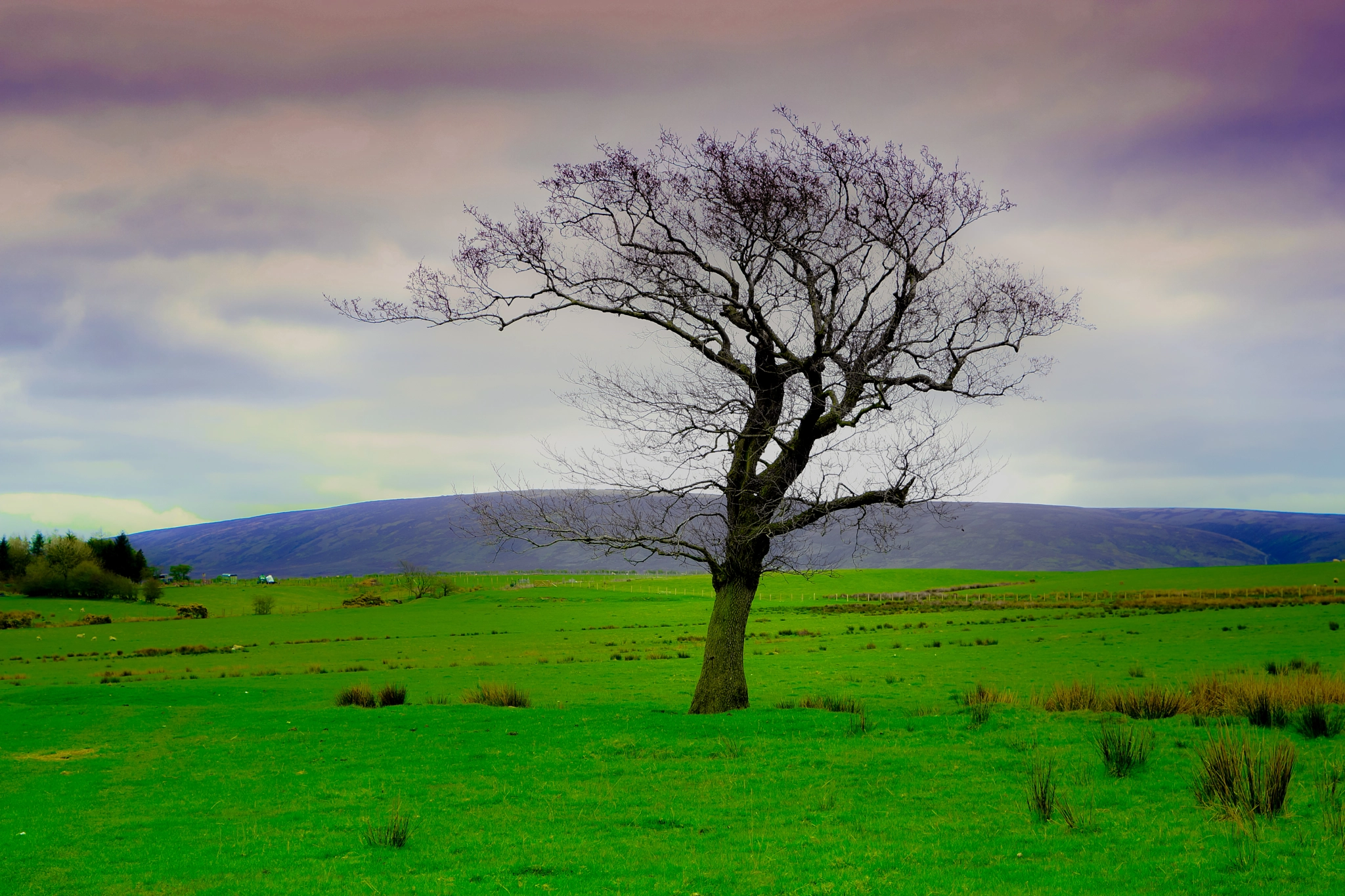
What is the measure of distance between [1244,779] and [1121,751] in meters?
2.29

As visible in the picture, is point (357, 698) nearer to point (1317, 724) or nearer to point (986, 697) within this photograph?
point (986, 697)

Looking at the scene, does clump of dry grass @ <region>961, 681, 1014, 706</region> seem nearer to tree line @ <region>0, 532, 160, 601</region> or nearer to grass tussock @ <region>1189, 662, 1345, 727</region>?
grass tussock @ <region>1189, 662, 1345, 727</region>

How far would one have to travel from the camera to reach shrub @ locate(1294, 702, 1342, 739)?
43.7 ft

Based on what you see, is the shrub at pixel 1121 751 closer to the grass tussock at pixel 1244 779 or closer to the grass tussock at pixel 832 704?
the grass tussock at pixel 1244 779

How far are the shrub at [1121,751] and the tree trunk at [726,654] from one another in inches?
310

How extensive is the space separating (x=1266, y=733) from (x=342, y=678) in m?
33.1

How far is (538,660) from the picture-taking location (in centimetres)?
4372

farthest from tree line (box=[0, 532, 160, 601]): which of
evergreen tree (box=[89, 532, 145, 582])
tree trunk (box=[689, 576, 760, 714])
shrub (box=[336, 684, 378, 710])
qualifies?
tree trunk (box=[689, 576, 760, 714])

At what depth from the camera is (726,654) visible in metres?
19.0

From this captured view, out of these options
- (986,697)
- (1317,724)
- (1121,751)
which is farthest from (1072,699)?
(1121,751)

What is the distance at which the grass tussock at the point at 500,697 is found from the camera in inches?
902

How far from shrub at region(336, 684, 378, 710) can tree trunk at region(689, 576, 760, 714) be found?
10346mm

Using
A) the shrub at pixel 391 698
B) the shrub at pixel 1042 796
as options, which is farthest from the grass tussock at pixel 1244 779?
the shrub at pixel 391 698

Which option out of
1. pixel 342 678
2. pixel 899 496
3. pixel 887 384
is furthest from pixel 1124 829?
pixel 342 678
